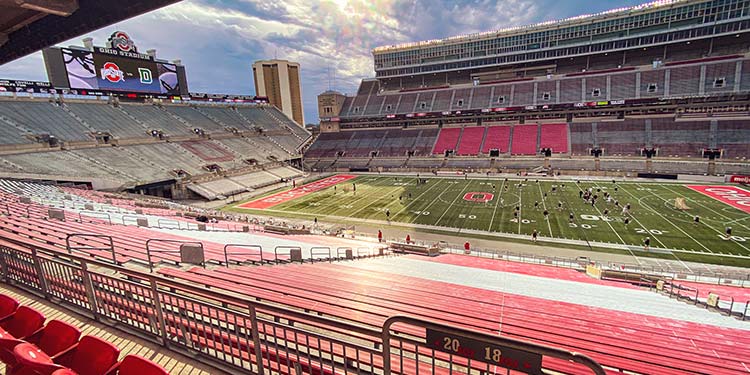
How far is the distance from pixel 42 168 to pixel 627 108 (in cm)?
7433

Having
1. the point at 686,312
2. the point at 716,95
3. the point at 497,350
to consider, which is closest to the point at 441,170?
the point at 716,95

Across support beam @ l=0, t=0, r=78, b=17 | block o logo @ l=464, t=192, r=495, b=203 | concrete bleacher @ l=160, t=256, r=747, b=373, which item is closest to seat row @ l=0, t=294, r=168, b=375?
concrete bleacher @ l=160, t=256, r=747, b=373

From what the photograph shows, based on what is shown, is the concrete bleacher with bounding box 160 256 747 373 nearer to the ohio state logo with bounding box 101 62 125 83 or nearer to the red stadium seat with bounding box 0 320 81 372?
the red stadium seat with bounding box 0 320 81 372

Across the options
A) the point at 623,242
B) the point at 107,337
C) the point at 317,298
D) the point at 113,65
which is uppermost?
the point at 113,65

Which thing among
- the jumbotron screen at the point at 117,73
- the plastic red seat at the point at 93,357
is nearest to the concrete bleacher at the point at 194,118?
the jumbotron screen at the point at 117,73

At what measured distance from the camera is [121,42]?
147ft

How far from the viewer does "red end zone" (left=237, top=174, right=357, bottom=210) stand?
3519 centimetres

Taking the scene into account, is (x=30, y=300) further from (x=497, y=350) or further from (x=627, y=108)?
(x=627, y=108)

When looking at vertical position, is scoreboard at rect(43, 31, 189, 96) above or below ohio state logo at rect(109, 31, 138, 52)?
below

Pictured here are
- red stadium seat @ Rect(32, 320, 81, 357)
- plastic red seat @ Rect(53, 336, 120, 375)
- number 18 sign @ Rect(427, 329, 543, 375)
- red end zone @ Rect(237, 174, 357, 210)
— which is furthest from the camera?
red end zone @ Rect(237, 174, 357, 210)

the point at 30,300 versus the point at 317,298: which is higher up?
the point at 30,300

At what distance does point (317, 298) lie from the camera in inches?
273

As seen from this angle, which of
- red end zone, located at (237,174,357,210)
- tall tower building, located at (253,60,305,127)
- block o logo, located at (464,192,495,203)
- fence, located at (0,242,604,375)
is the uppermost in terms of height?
tall tower building, located at (253,60,305,127)

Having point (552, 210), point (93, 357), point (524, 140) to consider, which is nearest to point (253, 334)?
point (93, 357)
